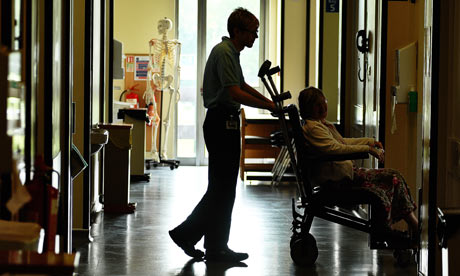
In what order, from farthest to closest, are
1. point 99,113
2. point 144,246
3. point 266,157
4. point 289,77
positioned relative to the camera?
point 289,77
point 266,157
point 99,113
point 144,246

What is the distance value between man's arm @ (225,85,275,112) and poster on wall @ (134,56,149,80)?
783cm

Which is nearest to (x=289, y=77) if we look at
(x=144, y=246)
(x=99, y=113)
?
(x=99, y=113)

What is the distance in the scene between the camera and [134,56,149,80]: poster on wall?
13125 mm

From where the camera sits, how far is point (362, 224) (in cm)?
546

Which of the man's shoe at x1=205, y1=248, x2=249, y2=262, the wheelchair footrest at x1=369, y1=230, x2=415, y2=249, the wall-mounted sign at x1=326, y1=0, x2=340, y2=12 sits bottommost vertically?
the man's shoe at x1=205, y1=248, x2=249, y2=262

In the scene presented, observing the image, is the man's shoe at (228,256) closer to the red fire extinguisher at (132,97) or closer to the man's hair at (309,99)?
the man's hair at (309,99)

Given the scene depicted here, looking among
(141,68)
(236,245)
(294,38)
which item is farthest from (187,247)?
(141,68)

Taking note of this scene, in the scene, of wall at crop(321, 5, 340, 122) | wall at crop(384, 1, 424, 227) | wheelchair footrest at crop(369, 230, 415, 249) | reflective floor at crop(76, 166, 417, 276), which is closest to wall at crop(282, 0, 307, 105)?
wall at crop(321, 5, 340, 122)

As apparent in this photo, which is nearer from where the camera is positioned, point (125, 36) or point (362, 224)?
point (362, 224)

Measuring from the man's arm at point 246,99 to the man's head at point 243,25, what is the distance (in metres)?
0.38

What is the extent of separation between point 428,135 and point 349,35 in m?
4.24

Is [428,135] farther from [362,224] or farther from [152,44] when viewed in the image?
[152,44]

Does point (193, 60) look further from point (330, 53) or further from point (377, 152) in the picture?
point (377, 152)

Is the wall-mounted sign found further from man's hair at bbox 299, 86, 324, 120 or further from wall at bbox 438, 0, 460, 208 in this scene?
wall at bbox 438, 0, 460, 208
